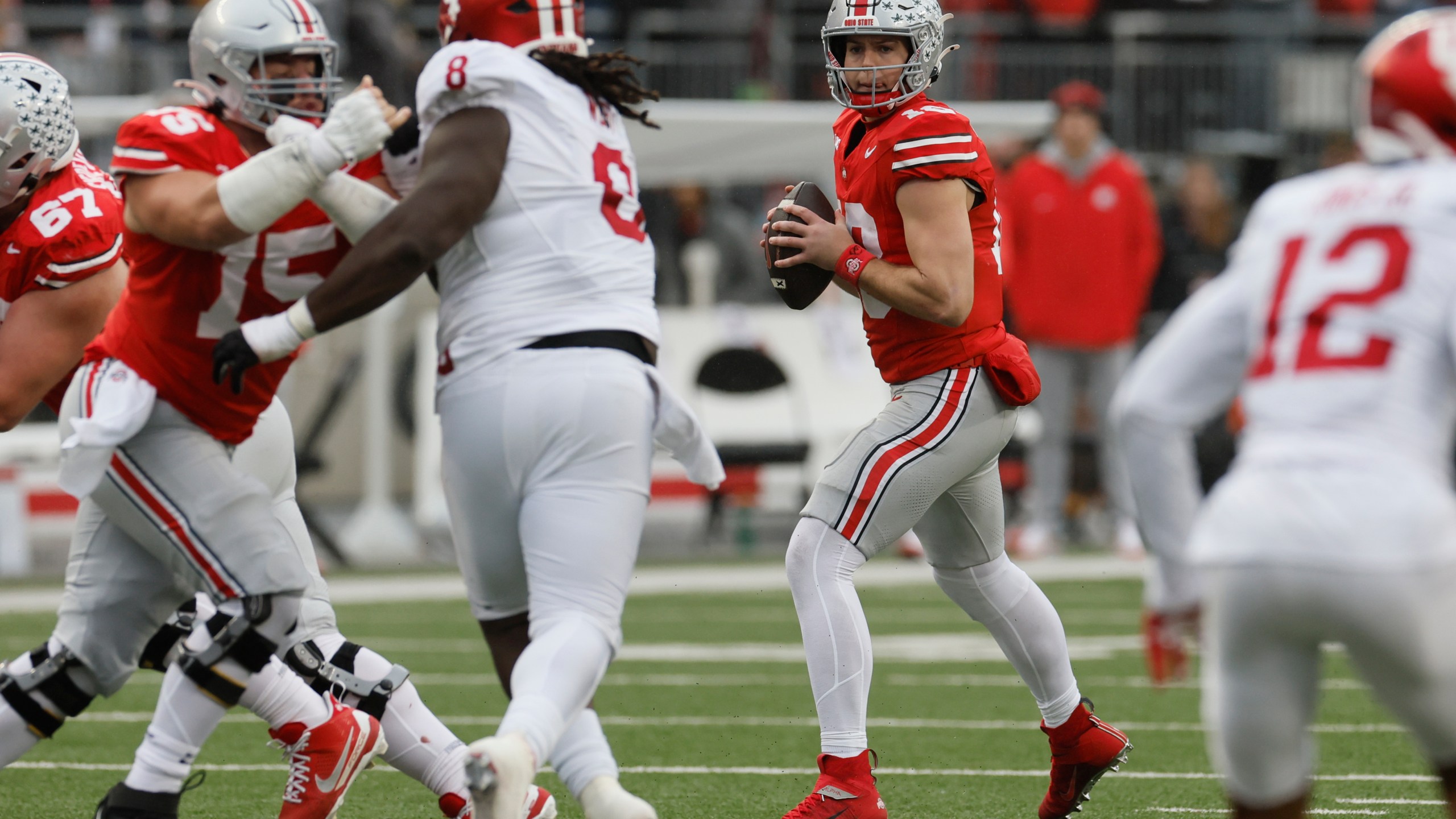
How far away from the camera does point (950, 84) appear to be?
571 inches

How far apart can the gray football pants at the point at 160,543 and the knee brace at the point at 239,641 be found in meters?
0.03

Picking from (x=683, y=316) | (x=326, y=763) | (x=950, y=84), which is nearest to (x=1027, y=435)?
(x=683, y=316)

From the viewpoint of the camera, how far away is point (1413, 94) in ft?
9.48

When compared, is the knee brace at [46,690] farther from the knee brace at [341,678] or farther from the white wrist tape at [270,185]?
the white wrist tape at [270,185]

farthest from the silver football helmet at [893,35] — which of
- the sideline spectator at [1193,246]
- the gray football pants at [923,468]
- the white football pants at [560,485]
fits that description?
the sideline spectator at [1193,246]

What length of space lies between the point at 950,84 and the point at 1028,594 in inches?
409

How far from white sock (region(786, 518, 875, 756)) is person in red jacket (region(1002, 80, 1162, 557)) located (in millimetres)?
6338

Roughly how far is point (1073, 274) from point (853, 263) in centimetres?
663

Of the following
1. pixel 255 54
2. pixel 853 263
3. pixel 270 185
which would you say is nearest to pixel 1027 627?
pixel 853 263

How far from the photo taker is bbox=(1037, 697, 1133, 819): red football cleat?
4.48m

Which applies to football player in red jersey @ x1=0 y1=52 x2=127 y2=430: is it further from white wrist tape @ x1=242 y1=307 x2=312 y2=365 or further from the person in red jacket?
the person in red jacket

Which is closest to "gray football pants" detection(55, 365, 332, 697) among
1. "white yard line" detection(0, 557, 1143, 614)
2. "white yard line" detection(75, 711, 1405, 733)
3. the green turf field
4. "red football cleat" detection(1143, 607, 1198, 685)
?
the green turf field

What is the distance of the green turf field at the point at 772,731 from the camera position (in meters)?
4.87

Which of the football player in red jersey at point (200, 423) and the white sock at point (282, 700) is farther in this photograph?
the white sock at point (282, 700)
